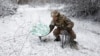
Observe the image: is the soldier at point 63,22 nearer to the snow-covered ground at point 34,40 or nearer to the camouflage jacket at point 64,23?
the camouflage jacket at point 64,23

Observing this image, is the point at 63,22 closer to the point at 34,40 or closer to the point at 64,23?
the point at 64,23

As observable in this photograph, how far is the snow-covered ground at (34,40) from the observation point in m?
5.03

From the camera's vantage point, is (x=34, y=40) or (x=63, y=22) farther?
(x=34, y=40)

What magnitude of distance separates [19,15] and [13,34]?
7.87 ft

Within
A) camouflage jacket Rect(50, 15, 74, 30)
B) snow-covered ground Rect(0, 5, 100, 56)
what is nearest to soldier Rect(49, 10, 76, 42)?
camouflage jacket Rect(50, 15, 74, 30)

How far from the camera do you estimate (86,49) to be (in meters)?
5.31

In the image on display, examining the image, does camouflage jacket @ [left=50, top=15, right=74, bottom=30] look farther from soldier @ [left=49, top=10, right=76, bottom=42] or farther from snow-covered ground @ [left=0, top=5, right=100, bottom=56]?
snow-covered ground @ [left=0, top=5, right=100, bottom=56]

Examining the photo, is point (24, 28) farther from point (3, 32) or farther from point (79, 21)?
point (79, 21)

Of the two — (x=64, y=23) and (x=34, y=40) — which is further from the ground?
(x=64, y=23)

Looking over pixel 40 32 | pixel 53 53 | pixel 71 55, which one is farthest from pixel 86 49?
pixel 40 32

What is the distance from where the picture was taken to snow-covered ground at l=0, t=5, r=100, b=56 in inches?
198

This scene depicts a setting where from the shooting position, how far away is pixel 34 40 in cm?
573

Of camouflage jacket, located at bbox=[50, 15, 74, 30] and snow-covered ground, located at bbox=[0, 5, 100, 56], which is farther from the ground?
camouflage jacket, located at bbox=[50, 15, 74, 30]

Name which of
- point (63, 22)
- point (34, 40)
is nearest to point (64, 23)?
point (63, 22)
